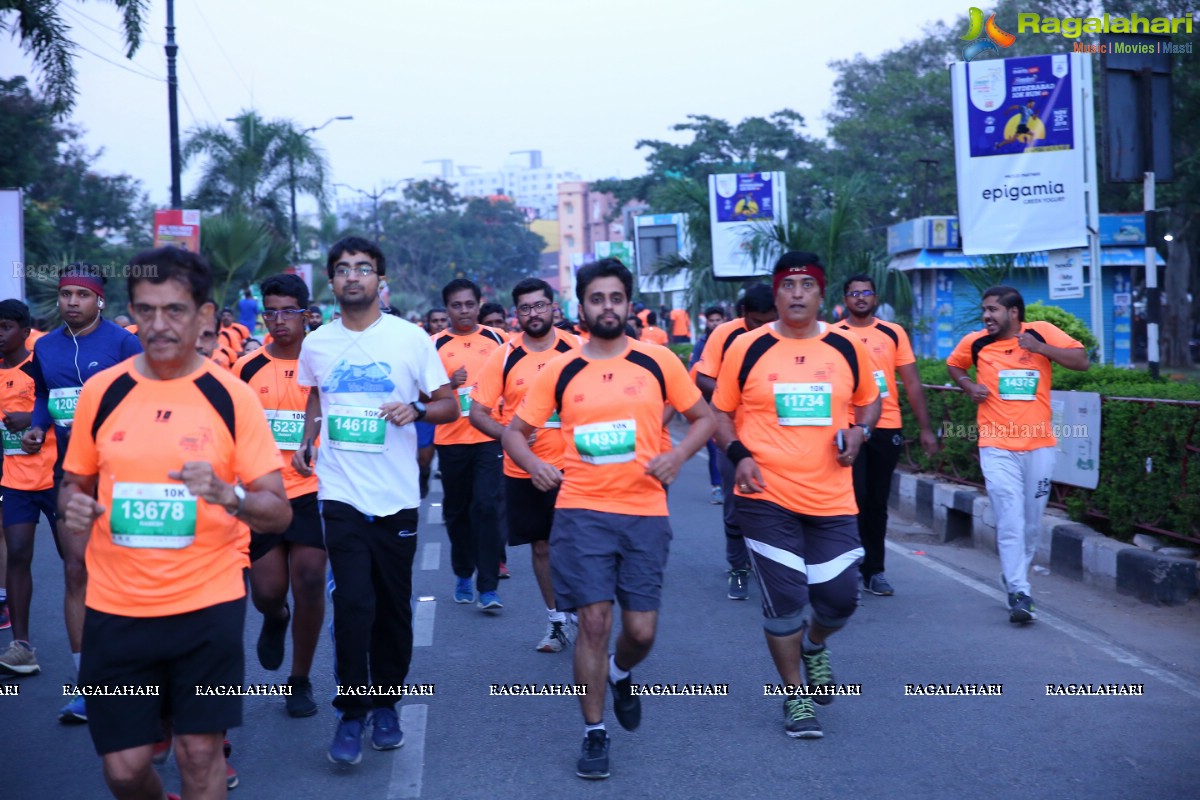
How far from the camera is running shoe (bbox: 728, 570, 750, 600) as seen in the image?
347 inches

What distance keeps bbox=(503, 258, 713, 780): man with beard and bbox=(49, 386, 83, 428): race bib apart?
8.00 ft

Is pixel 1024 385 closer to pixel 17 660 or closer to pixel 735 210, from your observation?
pixel 17 660

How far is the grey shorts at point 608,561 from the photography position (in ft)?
17.3

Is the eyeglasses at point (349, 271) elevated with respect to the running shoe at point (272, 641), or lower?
elevated

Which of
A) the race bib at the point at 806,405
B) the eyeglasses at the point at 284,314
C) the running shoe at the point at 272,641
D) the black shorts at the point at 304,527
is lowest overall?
the running shoe at the point at 272,641

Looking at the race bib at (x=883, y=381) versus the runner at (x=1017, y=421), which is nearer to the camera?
the runner at (x=1017, y=421)

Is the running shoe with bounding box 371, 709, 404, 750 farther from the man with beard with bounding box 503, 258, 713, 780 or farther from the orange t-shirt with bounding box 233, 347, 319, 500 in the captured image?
the orange t-shirt with bounding box 233, 347, 319, 500

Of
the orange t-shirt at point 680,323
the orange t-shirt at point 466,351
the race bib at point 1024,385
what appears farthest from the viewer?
the orange t-shirt at point 680,323

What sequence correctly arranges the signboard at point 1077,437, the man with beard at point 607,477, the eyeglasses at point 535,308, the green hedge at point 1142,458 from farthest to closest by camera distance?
the signboard at point 1077,437 < the green hedge at point 1142,458 < the eyeglasses at point 535,308 < the man with beard at point 607,477

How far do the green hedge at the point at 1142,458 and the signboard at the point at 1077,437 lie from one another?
0.08 metres

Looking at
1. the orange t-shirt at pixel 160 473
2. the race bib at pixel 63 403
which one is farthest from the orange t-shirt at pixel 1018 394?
the orange t-shirt at pixel 160 473

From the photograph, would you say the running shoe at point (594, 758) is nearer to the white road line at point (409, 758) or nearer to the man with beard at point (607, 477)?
the man with beard at point (607, 477)

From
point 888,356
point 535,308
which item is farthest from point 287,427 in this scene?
point 888,356

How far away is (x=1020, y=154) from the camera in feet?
43.8
